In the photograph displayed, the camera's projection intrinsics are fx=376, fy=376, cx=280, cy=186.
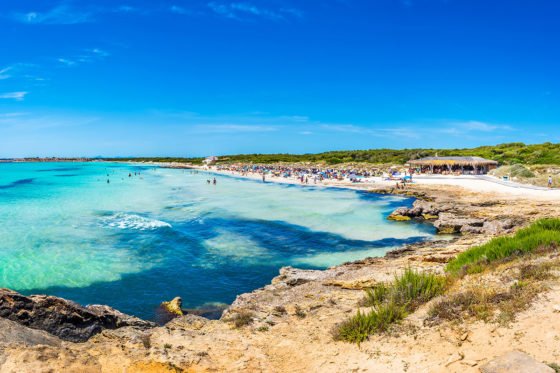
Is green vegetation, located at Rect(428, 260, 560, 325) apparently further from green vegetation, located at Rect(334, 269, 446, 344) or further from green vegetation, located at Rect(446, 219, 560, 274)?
green vegetation, located at Rect(446, 219, 560, 274)

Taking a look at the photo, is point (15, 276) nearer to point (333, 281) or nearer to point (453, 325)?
point (333, 281)

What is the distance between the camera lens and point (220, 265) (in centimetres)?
1409

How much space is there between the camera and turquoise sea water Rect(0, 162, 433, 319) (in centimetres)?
1190

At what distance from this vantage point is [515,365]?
399 centimetres

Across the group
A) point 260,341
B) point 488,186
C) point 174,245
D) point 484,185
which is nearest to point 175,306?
point 260,341

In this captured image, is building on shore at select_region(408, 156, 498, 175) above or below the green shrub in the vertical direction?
above

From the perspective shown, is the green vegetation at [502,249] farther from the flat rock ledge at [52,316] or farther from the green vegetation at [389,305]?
the flat rock ledge at [52,316]

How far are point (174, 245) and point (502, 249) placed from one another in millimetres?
13240

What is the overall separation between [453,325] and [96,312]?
19.7 ft

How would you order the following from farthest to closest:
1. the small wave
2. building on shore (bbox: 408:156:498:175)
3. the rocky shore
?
building on shore (bbox: 408:156:498:175) → the small wave → the rocky shore

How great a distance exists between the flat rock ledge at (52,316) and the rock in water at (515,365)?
19.1 ft

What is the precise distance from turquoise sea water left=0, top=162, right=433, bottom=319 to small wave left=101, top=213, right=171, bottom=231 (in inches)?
2.2

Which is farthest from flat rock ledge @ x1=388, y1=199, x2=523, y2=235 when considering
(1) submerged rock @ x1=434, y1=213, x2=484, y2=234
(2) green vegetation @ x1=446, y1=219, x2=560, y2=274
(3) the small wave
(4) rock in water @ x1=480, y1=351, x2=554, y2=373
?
(3) the small wave

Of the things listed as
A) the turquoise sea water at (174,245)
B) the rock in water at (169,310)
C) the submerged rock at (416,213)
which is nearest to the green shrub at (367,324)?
the rock in water at (169,310)
